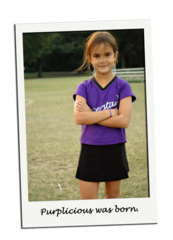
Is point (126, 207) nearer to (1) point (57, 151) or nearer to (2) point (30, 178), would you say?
(2) point (30, 178)

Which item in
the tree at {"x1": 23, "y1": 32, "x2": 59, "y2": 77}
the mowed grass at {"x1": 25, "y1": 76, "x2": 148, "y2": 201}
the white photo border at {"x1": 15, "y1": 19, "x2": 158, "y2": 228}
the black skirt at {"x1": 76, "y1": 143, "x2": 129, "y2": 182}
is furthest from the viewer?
the tree at {"x1": 23, "y1": 32, "x2": 59, "y2": 77}

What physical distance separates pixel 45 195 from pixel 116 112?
6.13 ft

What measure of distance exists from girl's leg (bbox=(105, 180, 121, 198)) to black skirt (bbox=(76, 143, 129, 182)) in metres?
0.09

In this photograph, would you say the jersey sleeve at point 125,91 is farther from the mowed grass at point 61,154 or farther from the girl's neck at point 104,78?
the mowed grass at point 61,154

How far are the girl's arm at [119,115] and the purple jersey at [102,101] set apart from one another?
59mm

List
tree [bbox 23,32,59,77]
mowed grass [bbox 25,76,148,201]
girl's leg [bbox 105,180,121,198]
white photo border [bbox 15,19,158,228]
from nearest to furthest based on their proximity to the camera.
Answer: girl's leg [bbox 105,180,121,198], white photo border [bbox 15,19,158,228], mowed grass [bbox 25,76,148,201], tree [bbox 23,32,59,77]

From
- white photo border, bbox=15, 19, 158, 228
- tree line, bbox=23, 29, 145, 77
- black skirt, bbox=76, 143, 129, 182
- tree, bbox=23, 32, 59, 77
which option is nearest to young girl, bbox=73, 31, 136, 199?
black skirt, bbox=76, 143, 129, 182

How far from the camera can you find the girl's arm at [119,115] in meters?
2.53

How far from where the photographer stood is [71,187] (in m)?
4.01

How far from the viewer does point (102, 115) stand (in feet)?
8.25

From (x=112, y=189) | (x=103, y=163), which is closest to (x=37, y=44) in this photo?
(x=103, y=163)

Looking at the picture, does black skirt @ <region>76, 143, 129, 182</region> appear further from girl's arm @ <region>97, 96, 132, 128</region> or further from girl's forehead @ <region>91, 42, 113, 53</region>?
girl's forehead @ <region>91, 42, 113, 53</region>

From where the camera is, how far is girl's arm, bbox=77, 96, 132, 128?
2.53 metres

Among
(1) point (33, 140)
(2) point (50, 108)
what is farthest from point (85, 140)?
(2) point (50, 108)
